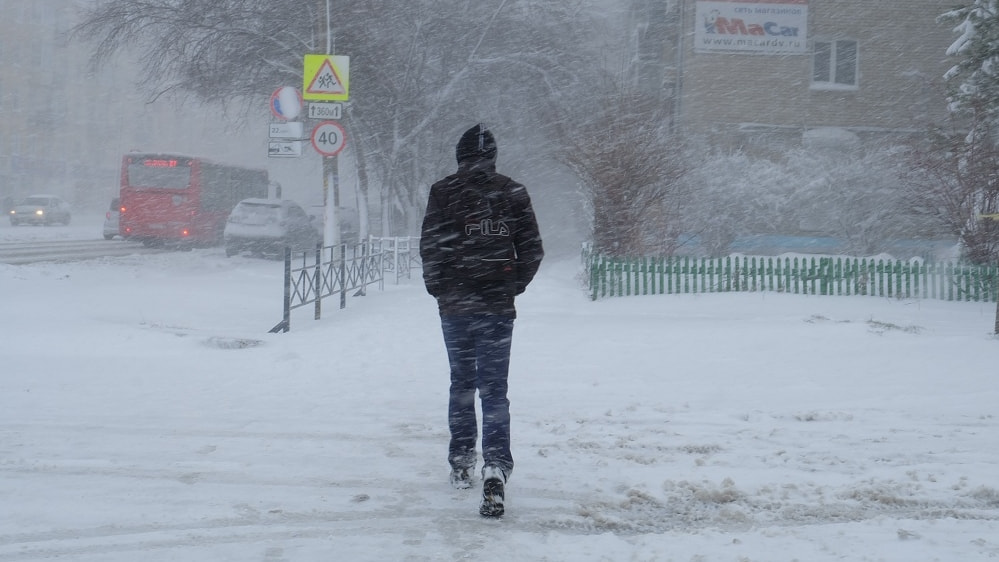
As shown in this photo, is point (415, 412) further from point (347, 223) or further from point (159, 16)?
point (347, 223)

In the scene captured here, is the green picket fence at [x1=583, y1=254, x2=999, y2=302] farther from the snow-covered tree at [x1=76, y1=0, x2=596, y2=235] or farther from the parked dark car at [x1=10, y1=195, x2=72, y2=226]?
the parked dark car at [x1=10, y1=195, x2=72, y2=226]

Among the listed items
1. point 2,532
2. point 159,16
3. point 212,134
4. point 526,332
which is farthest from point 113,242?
point 212,134

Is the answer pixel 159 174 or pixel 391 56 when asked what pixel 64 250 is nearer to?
pixel 159 174


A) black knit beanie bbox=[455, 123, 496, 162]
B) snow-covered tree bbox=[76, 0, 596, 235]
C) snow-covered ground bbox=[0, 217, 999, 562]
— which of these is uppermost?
snow-covered tree bbox=[76, 0, 596, 235]

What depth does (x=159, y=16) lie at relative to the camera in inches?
805

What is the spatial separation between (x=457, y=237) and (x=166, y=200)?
25230 millimetres

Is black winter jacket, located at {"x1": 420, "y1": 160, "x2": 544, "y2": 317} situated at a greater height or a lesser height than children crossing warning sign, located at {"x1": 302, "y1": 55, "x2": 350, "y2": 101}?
lesser

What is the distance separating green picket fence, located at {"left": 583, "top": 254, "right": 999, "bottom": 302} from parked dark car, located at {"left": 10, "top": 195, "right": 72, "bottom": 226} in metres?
36.6

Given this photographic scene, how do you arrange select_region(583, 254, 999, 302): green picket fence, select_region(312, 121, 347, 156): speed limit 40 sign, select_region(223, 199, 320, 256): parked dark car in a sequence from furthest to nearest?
1. select_region(223, 199, 320, 256): parked dark car
2. select_region(312, 121, 347, 156): speed limit 40 sign
3. select_region(583, 254, 999, 302): green picket fence

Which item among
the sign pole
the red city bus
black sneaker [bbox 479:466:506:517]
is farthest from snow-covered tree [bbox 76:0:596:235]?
black sneaker [bbox 479:466:506:517]

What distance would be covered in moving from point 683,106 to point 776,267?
12.8m

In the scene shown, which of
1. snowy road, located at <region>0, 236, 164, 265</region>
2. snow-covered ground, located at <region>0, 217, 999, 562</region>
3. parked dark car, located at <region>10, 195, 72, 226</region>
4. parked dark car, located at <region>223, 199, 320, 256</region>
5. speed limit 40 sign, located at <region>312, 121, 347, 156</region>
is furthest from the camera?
parked dark car, located at <region>10, 195, 72, 226</region>

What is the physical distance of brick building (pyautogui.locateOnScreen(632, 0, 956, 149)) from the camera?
82.7ft

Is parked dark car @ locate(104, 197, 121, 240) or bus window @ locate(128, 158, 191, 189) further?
parked dark car @ locate(104, 197, 121, 240)
